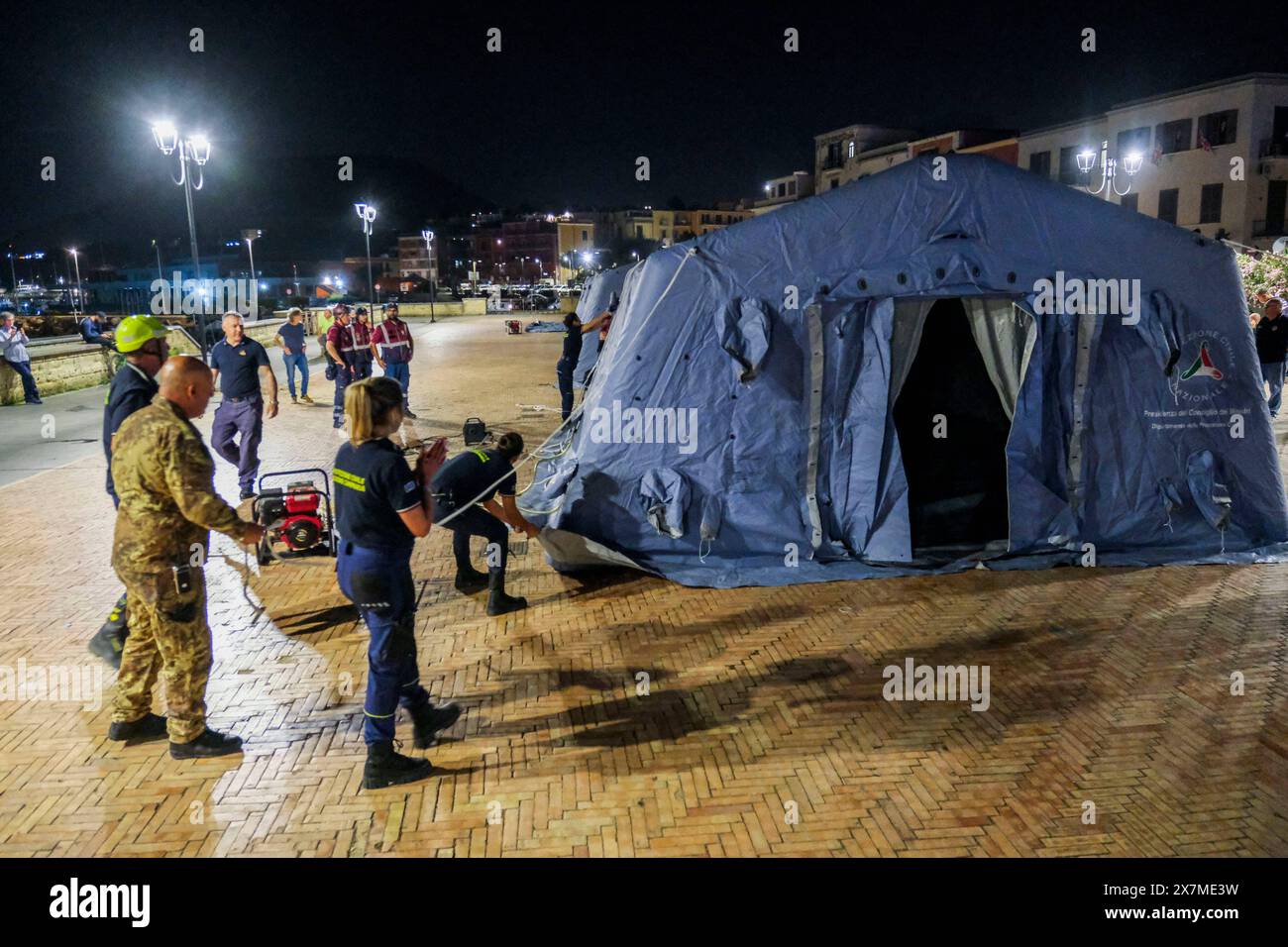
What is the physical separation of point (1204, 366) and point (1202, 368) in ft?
0.09

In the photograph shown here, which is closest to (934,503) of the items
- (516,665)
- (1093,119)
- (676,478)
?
(676,478)

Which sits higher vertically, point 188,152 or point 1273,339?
point 188,152

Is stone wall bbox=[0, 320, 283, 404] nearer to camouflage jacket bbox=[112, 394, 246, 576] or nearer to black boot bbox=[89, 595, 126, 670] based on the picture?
black boot bbox=[89, 595, 126, 670]

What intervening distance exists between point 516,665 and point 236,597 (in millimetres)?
2771

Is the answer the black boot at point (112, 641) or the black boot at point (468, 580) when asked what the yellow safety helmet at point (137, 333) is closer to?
the black boot at point (112, 641)

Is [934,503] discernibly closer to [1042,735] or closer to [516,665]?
[1042,735]

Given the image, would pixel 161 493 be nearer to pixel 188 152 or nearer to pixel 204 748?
pixel 204 748

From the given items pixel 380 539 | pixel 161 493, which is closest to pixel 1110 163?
pixel 380 539

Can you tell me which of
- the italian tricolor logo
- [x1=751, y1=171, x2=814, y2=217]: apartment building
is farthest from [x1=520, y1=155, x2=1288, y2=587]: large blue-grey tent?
Answer: [x1=751, y1=171, x2=814, y2=217]: apartment building

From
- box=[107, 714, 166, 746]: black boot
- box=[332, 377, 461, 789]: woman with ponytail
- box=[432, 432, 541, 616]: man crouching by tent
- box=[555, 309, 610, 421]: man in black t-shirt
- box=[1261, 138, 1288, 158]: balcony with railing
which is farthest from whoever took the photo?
box=[1261, 138, 1288, 158]: balcony with railing

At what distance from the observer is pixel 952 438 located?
306 inches

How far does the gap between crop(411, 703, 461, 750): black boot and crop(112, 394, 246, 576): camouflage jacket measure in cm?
138

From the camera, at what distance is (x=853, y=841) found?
370 centimetres

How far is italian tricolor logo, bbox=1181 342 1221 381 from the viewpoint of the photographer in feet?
23.1
